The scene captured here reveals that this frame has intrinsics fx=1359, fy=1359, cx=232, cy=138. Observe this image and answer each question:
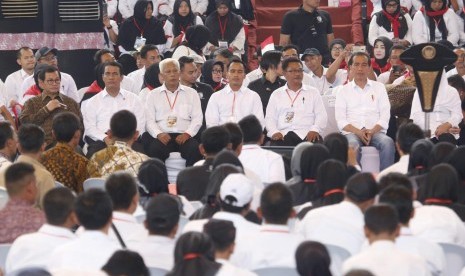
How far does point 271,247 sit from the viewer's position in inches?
267

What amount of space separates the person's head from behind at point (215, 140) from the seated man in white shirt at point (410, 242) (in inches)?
92.5

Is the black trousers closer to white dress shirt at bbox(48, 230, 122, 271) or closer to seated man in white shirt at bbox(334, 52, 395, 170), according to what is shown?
seated man in white shirt at bbox(334, 52, 395, 170)

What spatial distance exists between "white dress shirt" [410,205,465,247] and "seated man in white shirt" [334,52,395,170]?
4.98 meters

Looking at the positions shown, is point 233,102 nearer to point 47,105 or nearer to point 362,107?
point 362,107

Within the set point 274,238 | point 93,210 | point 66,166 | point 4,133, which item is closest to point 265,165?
point 66,166

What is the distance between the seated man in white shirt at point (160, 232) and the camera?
6.76 metres

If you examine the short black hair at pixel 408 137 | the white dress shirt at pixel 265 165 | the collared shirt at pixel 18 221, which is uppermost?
the short black hair at pixel 408 137

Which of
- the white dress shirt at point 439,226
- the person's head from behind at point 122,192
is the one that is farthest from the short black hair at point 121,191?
the white dress shirt at point 439,226

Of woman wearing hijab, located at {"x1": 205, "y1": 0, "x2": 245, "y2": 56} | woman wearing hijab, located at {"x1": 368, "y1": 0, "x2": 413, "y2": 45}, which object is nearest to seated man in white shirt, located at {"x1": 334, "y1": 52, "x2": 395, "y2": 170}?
woman wearing hijab, located at {"x1": 368, "y1": 0, "x2": 413, "y2": 45}

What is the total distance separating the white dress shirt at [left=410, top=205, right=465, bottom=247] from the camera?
23.8ft

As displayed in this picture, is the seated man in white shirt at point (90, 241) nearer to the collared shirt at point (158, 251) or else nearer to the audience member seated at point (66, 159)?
the collared shirt at point (158, 251)

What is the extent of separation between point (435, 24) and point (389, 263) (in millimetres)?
10900

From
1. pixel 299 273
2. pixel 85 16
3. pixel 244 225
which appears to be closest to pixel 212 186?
pixel 244 225

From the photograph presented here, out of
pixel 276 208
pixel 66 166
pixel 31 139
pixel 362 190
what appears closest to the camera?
pixel 276 208
